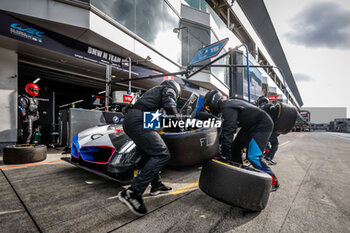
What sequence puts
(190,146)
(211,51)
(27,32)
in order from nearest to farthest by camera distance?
1. (190,146)
2. (27,32)
3. (211,51)

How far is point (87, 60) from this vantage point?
6.85 m

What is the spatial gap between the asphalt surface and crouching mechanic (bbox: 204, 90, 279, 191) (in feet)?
1.77

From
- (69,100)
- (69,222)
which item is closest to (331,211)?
(69,222)

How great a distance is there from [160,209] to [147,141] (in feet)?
2.41

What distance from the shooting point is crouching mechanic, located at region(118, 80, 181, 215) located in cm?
167

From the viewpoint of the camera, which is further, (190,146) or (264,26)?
(264,26)

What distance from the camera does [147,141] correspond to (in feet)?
6.04

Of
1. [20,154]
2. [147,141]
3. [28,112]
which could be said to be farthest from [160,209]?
[28,112]

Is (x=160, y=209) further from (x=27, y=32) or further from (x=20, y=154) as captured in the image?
(x=27, y=32)

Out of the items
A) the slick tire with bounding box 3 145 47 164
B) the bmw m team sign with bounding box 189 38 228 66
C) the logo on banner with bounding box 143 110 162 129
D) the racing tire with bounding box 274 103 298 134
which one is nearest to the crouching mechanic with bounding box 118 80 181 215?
the logo on banner with bounding box 143 110 162 129

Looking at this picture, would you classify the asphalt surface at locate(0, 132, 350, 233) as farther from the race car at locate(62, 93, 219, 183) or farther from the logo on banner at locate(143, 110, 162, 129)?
the logo on banner at locate(143, 110, 162, 129)

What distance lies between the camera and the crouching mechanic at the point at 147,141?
1674 millimetres

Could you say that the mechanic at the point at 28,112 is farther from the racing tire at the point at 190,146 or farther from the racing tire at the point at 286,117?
the racing tire at the point at 286,117

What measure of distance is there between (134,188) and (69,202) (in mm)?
820
